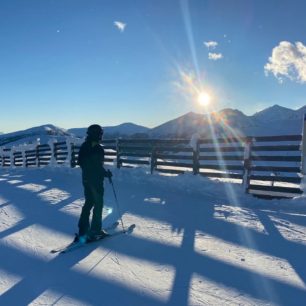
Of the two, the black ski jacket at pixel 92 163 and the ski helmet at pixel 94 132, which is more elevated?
the ski helmet at pixel 94 132

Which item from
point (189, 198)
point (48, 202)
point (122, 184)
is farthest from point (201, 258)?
point (122, 184)

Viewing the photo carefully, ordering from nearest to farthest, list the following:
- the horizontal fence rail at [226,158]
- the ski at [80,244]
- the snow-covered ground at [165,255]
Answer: the snow-covered ground at [165,255] < the ski at [80,244] < the horizontal fence rail at [226,158]

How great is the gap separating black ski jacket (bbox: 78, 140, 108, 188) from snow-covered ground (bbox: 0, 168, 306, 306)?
40.5 inches

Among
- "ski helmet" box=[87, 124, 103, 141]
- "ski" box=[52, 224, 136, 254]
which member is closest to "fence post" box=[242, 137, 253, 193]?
"ski" box=[52, 224, 136, 254]

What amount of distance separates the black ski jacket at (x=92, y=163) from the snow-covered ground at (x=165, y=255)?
3.38ft

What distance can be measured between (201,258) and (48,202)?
5637 mm

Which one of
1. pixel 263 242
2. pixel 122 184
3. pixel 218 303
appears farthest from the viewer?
pixel 122 184

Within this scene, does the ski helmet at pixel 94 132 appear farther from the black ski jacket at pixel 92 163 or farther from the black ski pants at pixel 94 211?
the black ski pants at pixel 94 211

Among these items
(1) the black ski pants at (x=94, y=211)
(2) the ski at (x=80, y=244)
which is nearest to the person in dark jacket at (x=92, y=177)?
(1) the black ski pants at (x=94, y=211)

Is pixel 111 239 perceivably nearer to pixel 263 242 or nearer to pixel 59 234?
pixel 59 234

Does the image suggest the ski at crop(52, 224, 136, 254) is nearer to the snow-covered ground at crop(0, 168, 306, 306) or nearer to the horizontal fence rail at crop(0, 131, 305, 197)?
the snow-covered ground at crop(0, 168, 306, 306)

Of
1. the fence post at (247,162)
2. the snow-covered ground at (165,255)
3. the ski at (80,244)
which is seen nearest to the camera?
the snow-covered ground at (165,255)

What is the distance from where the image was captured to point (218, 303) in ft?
12.9

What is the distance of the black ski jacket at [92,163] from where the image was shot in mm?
6184
